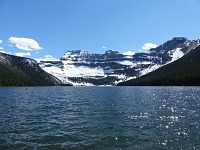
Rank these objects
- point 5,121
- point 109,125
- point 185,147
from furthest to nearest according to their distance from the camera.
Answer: point 5,121 → point 109,125 → point 185,147

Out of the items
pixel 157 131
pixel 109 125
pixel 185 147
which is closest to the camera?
pixel 185 147

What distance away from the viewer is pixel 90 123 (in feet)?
147

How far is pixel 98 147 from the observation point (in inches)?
1166

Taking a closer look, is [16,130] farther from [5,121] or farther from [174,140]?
[174,140]

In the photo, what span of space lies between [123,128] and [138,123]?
16.2 feet

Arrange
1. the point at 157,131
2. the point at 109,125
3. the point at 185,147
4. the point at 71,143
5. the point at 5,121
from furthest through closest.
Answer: the point at 5,121 < the point at 109,125 < the point at 157,131 < the point at 71,143 < the point at 185,147

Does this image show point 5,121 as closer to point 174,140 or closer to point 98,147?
point 98,147

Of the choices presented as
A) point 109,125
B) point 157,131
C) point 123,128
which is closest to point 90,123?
point 109,125

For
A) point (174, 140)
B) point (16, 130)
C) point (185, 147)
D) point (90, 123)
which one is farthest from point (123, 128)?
point (16, 130)

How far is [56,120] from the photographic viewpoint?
159 feet

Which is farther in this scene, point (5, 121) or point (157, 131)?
point (5, 121)

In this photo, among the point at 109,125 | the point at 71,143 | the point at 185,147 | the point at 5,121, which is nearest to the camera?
the point at 185,147

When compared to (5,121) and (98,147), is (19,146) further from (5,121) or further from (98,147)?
(5,121)

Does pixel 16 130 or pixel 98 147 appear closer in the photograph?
pixel 98 147
